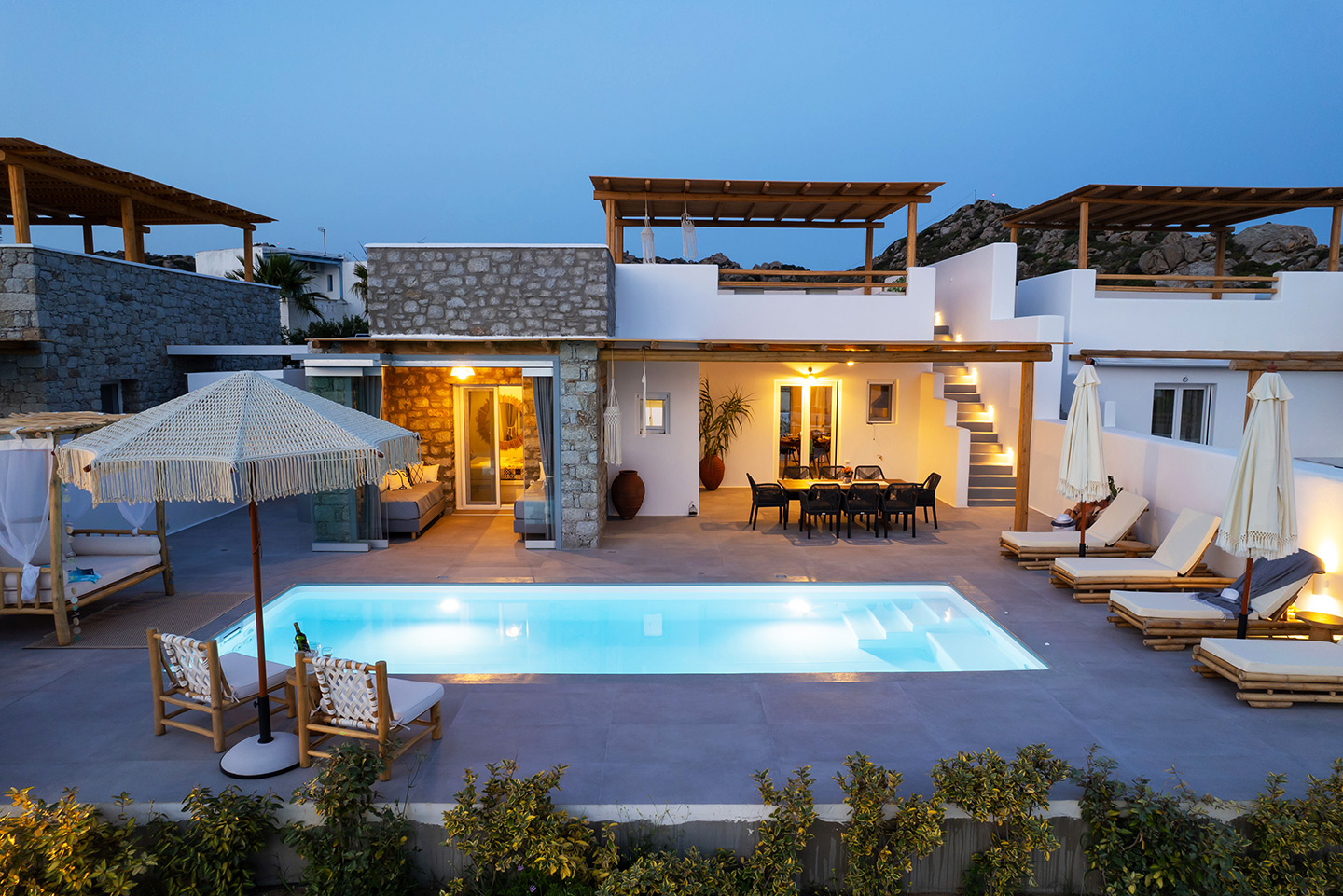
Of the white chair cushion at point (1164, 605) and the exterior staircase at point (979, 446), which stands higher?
the exterior staircase at point (979, 446)

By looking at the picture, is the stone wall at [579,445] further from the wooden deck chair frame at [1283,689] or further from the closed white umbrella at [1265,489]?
the wooden deck chair frame at [1283,689]

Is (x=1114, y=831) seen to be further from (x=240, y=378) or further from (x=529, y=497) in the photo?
(x=529, y=497)

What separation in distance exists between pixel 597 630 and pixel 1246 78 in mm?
103260

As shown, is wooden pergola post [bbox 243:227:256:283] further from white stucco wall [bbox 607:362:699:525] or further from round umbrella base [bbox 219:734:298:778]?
round umbrella base [bbox 219:734:298:778]

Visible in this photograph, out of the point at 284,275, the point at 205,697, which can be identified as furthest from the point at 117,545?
the point at 284,275

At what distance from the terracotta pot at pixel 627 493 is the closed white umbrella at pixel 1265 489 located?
824cm

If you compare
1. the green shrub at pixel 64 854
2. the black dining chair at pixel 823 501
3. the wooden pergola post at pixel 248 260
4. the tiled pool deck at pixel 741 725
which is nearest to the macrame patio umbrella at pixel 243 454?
the tiled pool deck at pixel 741 725

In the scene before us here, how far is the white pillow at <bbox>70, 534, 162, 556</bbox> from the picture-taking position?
828 centimetres

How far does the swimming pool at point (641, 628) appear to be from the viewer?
23.5 ft

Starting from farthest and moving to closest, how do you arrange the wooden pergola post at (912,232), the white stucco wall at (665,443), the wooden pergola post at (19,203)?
1. the wooden pergola post at (912,232)
2. the white stucco wall at (665,443)
3. the wooden pergola post at (19,203)

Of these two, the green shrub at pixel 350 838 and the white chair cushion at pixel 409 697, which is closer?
the green shrub at pixel 350 838

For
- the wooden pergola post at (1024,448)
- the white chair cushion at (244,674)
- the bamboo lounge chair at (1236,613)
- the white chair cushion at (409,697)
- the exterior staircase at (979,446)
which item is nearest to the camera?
the white chair cushion at (409,697)

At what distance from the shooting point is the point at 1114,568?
27.1ft

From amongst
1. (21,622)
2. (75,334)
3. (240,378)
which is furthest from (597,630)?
(75,334)
